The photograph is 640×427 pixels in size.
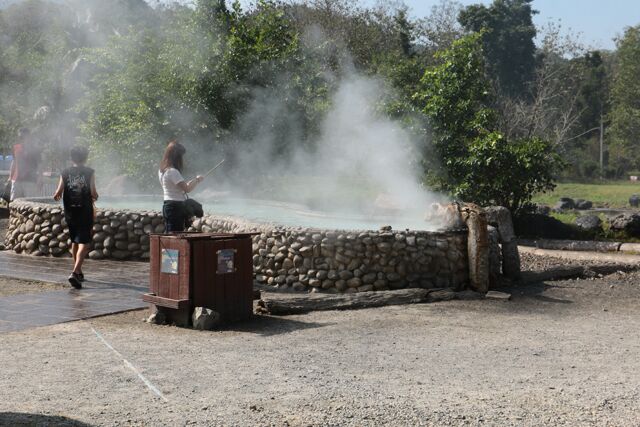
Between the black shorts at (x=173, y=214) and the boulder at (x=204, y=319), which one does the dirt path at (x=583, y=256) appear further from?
the boulder at (x=204, y=319)

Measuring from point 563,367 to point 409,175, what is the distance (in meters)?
8.54

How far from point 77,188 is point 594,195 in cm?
2316

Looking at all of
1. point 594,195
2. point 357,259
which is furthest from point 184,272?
point 594,195

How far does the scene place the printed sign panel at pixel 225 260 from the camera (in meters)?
6.71

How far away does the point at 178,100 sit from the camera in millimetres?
16750

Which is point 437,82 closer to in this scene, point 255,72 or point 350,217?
point 350,217

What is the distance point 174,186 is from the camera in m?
8.11

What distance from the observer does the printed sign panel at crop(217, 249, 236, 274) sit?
6.71 metres

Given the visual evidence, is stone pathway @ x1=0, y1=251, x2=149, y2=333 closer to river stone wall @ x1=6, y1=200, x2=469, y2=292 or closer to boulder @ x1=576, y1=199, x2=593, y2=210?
river stone wall @ x1=6, y1=200, x2=469, y2=292

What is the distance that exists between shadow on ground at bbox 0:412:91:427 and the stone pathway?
242cm

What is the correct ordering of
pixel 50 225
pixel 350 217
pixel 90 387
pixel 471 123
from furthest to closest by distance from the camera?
pixel 471 123 → pixel 350 217 → pixel 50 225 → pixel 90 387

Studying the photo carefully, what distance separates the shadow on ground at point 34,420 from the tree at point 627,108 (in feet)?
121

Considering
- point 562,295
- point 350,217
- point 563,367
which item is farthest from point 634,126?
point 563,367

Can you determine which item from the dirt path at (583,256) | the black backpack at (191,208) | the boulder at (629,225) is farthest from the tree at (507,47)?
the black backpack at (191,208)
